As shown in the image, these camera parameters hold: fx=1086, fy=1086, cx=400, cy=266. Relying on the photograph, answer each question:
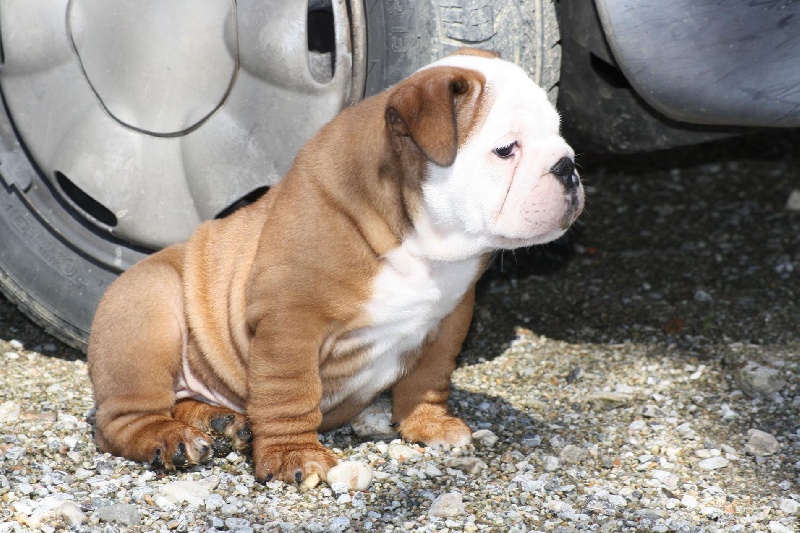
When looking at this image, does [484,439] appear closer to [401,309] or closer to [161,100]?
[401,309]

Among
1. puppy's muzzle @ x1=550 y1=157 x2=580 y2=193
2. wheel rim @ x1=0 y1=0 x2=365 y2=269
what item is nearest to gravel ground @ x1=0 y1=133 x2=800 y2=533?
wheel rim @ x1=0 y1=0 x2=365 y2=269

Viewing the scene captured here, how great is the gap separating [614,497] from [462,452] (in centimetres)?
54

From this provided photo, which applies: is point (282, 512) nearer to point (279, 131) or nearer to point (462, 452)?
point (462, 452)

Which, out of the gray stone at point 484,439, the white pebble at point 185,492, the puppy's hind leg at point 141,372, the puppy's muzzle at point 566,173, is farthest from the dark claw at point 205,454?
the puppy's muzzle at point 566,173

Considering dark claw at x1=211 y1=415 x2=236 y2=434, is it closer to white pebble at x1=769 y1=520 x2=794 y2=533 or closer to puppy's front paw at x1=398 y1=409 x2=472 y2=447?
puppy's front paw at x1=398 y1=409 x2=472 y2=447

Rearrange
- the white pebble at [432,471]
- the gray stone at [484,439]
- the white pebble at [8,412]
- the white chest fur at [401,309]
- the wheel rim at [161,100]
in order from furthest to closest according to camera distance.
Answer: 1. the wheel rim at [161,100]
2. the white pebble at [8,412]
3. the gray stone at [484,439]
4. the white pebble at [432,471]
5. the white chest fur at [401,309]

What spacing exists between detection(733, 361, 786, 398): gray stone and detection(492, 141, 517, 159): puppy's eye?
140cm

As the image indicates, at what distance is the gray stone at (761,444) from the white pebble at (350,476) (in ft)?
4.01

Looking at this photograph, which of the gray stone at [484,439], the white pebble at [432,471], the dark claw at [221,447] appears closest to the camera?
the white pebble at [432,471]

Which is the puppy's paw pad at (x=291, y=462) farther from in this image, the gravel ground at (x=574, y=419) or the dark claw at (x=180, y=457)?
the dark claw at (x=180, y=457)

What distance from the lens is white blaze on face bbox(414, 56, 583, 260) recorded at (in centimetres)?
305

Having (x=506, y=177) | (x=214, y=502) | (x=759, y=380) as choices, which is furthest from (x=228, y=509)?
(x=759, y=380)

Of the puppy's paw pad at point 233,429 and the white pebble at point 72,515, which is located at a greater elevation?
the white pebble at point 72,515

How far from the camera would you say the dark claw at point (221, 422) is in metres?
3.54
